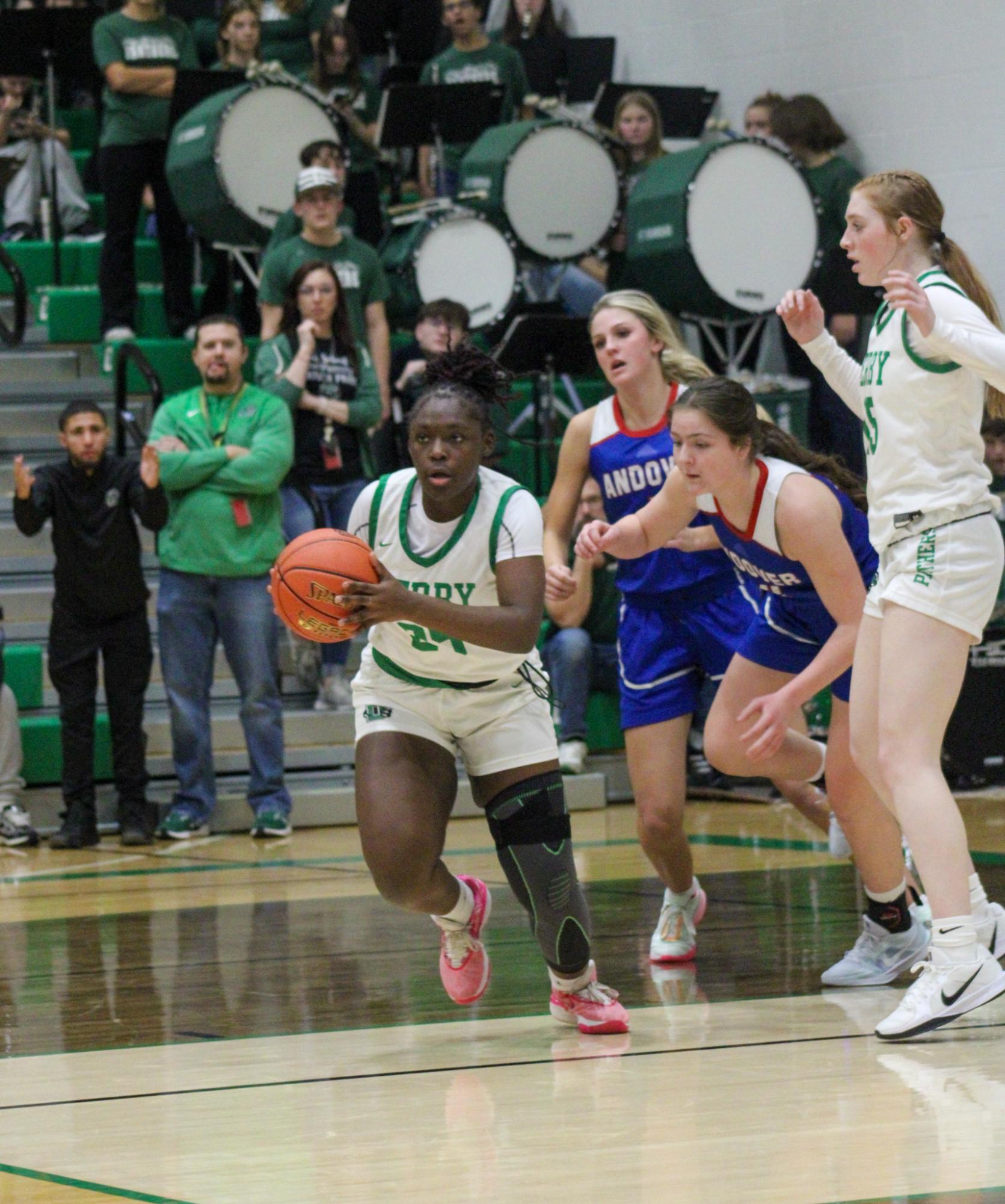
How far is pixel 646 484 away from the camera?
17.6ft

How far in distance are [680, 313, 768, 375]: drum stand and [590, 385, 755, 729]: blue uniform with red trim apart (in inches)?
192

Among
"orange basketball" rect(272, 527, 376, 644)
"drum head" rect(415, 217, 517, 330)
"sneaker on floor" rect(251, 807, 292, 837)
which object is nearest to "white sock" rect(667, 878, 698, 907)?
"orange basketball" rect(272, 527, 376, 644)

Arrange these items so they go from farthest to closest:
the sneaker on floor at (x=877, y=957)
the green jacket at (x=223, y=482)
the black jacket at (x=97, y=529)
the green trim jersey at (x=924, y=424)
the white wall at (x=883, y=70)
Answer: the white wall at (x=883, y=70), the green jacket at (x=223, y=482), the black jacket at (x=97, y=529), the sneaker on floor at (x=877, y=957), the green trim jersey at (x=924, y=424)

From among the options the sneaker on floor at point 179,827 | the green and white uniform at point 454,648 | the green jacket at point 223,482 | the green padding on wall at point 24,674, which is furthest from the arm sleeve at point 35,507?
the green and white uniform at point 454,648

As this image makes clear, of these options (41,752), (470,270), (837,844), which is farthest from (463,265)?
(837,844)

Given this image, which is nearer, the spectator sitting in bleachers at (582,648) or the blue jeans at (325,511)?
the blue jeans at (325,511)

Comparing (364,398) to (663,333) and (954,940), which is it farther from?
(954,940)

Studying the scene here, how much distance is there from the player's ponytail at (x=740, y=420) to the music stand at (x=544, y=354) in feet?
15.5

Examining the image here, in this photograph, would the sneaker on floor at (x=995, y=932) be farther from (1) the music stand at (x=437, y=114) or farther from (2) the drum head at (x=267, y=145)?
(1) the music stand at (x=437, y=114)

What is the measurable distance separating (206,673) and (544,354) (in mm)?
2758

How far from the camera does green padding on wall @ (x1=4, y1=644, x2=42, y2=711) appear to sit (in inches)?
336

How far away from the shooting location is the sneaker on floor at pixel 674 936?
5125 millimetres

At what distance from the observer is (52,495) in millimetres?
7906

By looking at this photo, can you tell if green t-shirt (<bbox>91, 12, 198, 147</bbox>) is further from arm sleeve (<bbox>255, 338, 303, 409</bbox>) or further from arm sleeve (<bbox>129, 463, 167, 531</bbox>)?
arm sleeve (<bbox>129, 463, 167, 531</bbox>)
